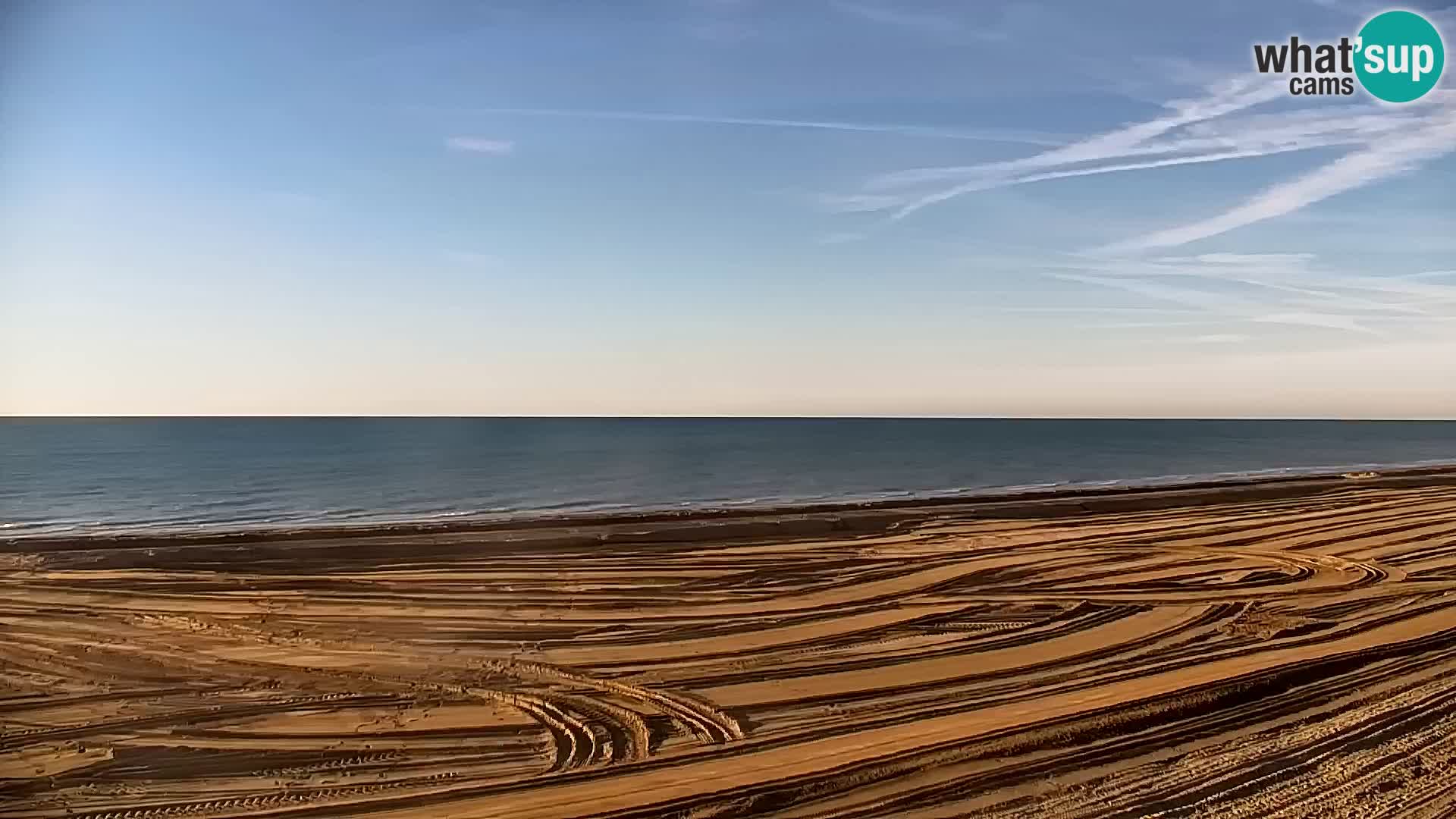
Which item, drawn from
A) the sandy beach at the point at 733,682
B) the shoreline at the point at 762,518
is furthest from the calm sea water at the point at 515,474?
the sandy beach at the point at 733,682

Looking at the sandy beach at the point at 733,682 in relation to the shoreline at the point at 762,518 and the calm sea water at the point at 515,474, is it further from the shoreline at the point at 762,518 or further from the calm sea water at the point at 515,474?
the calm sea water at the point at 515,474

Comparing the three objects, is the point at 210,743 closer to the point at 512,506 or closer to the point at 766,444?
the point at 512,506

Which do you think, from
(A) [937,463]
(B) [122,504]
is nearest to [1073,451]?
(A) [937,463]

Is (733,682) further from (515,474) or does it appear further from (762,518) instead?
(515,474)

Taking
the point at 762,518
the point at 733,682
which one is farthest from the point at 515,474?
the point at 733,682

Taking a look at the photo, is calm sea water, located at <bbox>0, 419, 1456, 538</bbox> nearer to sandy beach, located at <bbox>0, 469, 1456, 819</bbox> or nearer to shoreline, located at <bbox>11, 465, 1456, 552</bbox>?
shoreline, located at <bbox>11, 465, 1456, 552</bbox>

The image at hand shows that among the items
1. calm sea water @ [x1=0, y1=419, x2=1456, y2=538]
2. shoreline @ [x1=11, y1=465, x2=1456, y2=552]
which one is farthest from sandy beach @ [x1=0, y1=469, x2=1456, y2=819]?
calm sea water @ [x1=0, y1=419, x2=1456, y2=538]
